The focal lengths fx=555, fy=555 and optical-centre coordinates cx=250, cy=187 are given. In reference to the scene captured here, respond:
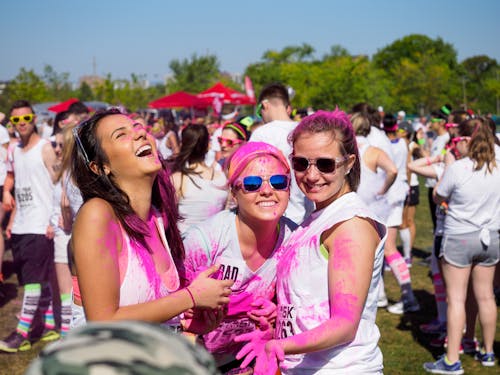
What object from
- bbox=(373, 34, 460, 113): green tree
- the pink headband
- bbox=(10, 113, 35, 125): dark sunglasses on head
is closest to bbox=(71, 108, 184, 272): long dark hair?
the pink headband

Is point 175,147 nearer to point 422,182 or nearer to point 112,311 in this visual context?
point 112,311

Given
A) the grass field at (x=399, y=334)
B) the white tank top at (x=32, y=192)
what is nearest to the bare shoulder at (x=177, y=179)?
the white tank top at (x=32, y=192)

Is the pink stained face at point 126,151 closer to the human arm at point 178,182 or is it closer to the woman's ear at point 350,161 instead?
the woman's ear at point 350,161

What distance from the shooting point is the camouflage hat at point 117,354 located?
2.65 feet

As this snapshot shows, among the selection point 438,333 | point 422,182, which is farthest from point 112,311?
point 422,182

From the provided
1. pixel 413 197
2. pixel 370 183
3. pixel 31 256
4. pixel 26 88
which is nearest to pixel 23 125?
pixel 31 256

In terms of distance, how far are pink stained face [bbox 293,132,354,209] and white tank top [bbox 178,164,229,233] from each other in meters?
2.71

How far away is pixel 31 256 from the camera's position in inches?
223

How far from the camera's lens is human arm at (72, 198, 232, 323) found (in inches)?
76.5

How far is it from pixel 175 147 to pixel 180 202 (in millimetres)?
5336

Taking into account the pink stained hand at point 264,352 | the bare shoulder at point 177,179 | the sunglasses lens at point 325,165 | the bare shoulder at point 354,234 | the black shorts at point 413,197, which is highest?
the sunglasses lens at point 325,165

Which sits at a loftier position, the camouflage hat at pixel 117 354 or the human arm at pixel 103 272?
the camouflage hat at pixel 117 354

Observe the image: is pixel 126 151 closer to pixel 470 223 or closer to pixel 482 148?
pixel 482 148

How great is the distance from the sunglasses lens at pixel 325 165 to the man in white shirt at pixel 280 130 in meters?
1.93
